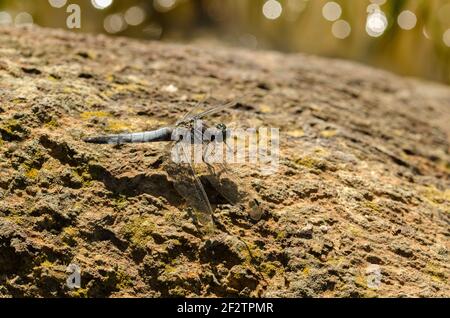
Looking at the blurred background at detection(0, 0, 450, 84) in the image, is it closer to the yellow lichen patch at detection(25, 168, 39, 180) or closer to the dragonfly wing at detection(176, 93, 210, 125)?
the dragonfly wing at detection(176, 93, 210, 125)

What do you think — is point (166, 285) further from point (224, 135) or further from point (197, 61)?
point (197, 61)

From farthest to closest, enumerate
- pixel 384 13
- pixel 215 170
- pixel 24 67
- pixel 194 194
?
pixel 384 13 → pixel 24 67 → pixel 215 170 → pixel 194 194

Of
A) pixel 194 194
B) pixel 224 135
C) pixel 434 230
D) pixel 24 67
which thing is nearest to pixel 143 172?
Answer: pixel 194 194

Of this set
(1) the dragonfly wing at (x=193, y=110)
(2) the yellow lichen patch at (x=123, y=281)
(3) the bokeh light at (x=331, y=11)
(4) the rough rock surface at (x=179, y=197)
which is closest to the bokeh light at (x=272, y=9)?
(3) the bokeh light at (x=331, y=11)

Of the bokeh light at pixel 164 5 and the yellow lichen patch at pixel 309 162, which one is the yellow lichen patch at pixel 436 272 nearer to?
the yellow lichen patch at pixel 309 162

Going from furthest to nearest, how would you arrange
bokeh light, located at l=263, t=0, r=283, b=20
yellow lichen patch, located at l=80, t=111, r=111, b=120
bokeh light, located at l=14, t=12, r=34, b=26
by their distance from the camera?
bokeh light, located at l=263, t=0, r=283, b=20, bokeh light, located at l=14, t=12, r=34, b=26, yellow lichen patch, located at l=80, t=111, r=111, b=120

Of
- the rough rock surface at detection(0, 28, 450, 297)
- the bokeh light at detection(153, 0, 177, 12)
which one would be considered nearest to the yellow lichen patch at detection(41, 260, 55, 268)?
the rough rock surface at detection(0, 28, 450, 297)

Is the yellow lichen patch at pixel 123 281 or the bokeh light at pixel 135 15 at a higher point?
the bokeh light at pixel 135 15
